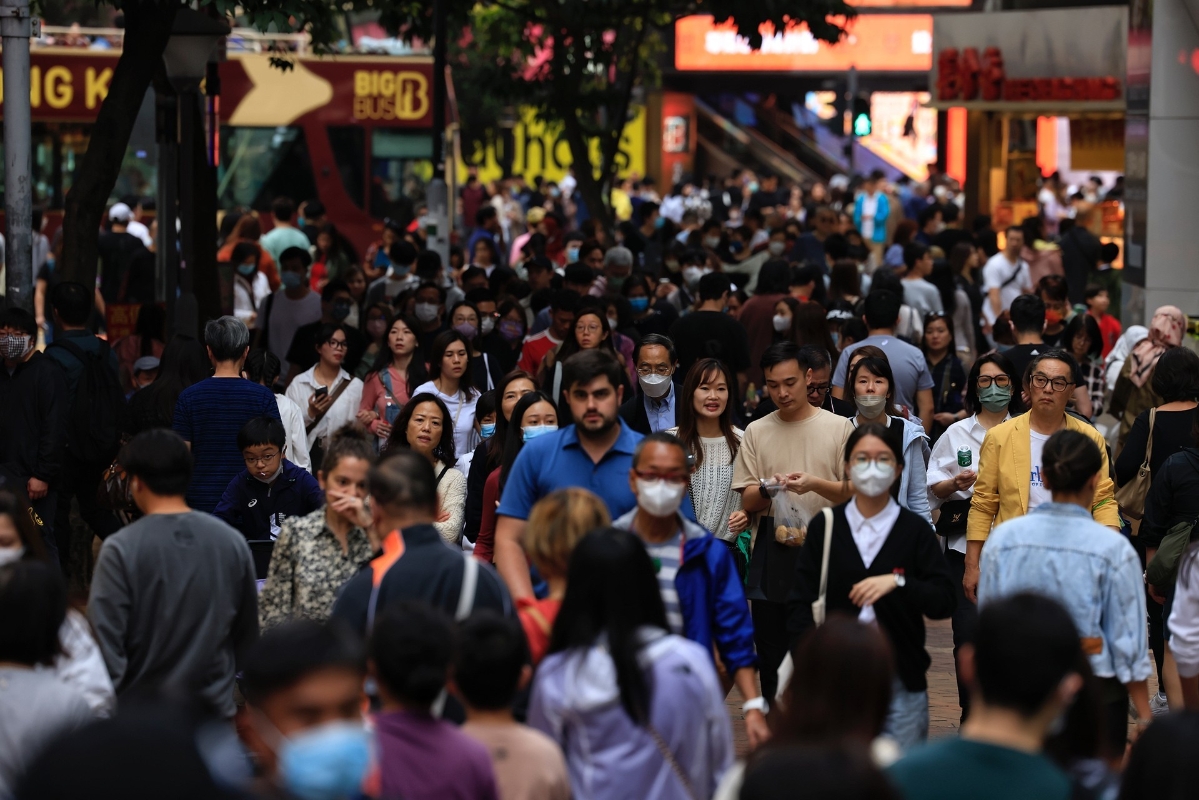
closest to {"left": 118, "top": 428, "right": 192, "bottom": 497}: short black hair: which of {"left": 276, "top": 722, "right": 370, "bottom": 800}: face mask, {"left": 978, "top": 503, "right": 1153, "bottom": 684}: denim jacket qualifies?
{"left": 276, "top": 722, "right": 370, "bottom": 800}: face mask

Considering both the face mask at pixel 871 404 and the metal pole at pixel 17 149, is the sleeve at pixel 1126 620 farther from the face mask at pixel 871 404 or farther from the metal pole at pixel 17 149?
the metal pole at pixel 17 149

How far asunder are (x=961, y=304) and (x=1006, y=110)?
10533 mm

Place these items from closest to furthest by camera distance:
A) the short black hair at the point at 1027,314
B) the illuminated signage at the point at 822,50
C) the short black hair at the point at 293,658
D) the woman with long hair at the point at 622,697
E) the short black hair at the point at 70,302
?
1. the short black hair at the point at 293,658
2. the woman with long hair at the point at 622,697
3. the short black hair at the point at 70,302
4. the short black hair at the point at 1027,314
5. the illuminated signage at the point at 822,50

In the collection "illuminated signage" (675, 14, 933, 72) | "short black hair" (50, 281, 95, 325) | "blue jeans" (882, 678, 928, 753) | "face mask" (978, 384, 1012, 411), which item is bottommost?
"blue jeans" (882, 678, 928, 753)

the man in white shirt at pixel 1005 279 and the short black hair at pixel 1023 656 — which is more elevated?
the man in white shirt at pixel 1005 279

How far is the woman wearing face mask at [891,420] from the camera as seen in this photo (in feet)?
24.3

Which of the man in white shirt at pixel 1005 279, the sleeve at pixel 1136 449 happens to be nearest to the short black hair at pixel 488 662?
the sleeve at pixel 1136 449

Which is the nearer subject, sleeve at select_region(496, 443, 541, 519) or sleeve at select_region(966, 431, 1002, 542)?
sleeve at select_region(496, 443, 541, 519)

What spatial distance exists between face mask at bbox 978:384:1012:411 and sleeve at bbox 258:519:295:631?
134 inches

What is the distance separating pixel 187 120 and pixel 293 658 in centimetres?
1032

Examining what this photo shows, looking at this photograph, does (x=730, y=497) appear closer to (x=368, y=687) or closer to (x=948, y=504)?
(x=948, y=504)

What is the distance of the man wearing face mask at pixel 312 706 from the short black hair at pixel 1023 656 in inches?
53.5

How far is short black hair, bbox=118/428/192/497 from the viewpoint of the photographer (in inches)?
210

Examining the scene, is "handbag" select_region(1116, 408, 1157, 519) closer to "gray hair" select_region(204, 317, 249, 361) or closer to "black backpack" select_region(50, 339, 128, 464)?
"gray hair" select_region(204, 317, 249, 361)
